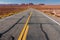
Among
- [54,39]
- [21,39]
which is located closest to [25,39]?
[21,39]

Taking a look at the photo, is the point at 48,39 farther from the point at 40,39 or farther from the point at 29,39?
the point at 29,39

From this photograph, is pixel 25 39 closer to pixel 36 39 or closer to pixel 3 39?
pixel 36 39

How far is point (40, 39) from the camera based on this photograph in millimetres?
10039

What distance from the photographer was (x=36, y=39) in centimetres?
1004

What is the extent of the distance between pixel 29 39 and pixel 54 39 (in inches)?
57.0

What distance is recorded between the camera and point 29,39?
9.99 metres

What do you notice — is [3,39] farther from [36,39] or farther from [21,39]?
[36,39]

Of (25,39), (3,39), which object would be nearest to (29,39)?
(25,39)

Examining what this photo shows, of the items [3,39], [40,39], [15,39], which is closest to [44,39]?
[40,39]

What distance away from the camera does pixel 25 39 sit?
988cm

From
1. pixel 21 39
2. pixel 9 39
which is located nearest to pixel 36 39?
pixel 21 39

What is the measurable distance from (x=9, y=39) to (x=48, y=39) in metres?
2.24

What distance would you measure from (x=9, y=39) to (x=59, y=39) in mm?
2885

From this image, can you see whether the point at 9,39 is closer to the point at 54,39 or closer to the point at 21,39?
the point at 21,39
